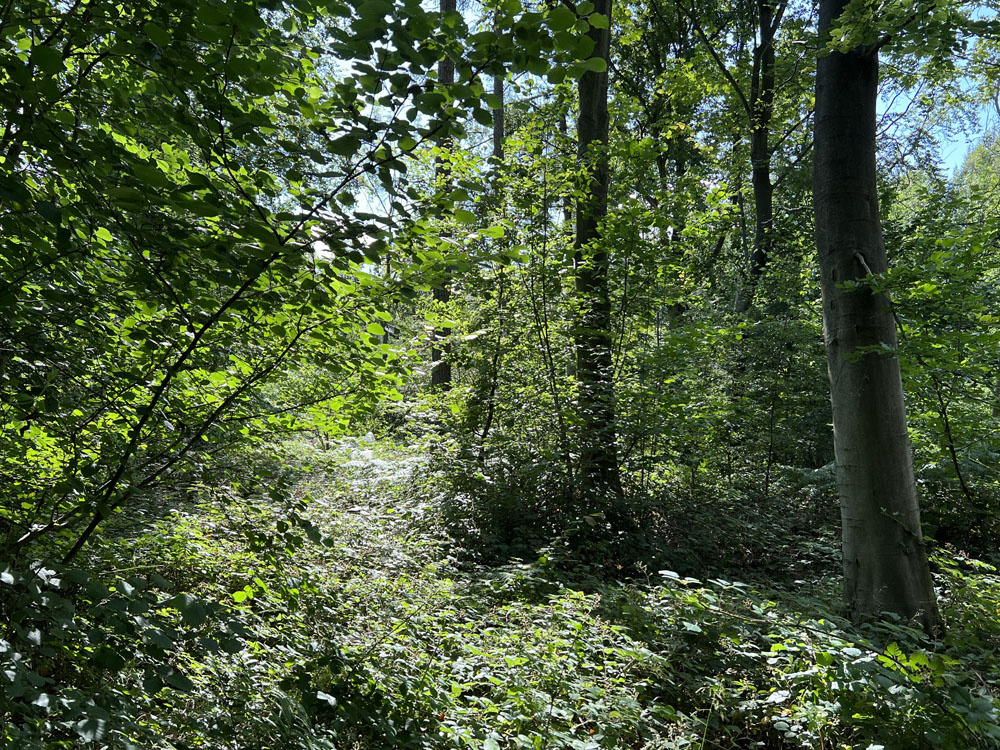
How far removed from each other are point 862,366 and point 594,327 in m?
3.26

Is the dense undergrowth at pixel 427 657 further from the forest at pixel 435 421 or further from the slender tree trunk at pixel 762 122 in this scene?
the slender tree trunk at pixel 762 122

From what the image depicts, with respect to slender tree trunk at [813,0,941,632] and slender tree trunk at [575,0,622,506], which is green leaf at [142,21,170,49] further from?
slender tree trunk at [575,0,622,506]

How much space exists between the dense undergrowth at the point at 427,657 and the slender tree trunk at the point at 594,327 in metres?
1.65

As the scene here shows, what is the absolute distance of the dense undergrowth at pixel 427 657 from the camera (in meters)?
1.83

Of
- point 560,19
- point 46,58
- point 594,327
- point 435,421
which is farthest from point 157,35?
point 435,421

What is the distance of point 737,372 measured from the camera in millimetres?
9742

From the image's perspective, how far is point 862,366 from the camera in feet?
13.7

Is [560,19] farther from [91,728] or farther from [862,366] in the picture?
[862,366]

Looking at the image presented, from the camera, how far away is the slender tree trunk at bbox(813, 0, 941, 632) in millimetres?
4000

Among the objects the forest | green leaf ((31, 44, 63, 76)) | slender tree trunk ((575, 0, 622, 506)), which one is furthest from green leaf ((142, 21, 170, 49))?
slender tree trunk ((575, 0, 622, 506))

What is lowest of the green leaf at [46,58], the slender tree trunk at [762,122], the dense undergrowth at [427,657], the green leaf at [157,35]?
the dense undergrowth at [427,657]

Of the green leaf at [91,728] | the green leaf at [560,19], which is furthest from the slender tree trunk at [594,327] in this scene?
the green leaf at [91,728]

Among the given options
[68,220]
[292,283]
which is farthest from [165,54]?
[292,283]

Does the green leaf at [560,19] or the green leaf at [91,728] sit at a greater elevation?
the green leaf at [560,19]
